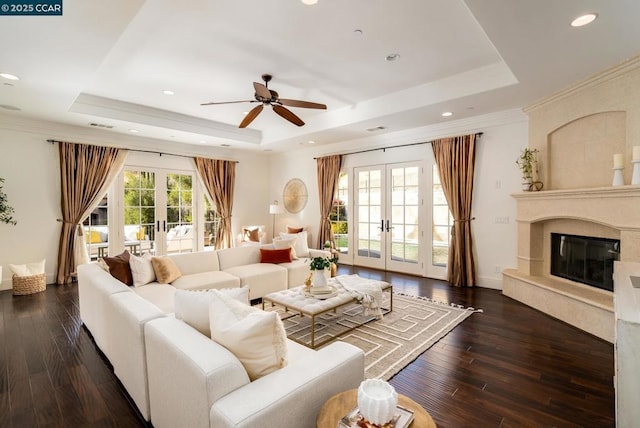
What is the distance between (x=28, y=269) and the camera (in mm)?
4844

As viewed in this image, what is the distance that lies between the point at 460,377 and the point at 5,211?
22.1 feet

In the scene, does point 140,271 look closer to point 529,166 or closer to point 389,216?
point 389,216

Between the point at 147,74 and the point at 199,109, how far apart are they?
1472 millimetres

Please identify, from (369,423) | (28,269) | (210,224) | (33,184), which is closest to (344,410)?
(369,423)

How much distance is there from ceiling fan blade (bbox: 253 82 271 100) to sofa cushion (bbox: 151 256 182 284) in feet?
7.64

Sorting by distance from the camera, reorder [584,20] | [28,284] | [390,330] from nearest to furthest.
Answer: [584,20] → [390,330] → [28,284]

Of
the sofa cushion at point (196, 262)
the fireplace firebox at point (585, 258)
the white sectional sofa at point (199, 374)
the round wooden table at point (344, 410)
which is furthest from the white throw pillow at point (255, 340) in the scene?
the fireplace firebox at point (585, 258)

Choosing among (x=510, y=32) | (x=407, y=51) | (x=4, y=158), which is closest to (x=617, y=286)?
(x=510, y=32)

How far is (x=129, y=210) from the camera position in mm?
6090

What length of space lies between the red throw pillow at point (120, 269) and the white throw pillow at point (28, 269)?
254 centimetres

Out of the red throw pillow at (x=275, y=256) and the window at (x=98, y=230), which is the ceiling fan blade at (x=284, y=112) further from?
the window at (x=98, y=230)

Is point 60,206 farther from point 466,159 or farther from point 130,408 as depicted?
point 466,159

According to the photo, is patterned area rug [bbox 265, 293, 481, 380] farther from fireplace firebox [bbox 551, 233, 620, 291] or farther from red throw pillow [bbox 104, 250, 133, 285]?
red throw pillow [bbox 104, 250, 133, 285]

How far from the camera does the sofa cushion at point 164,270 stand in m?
3.65
